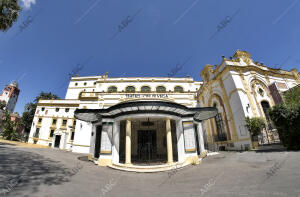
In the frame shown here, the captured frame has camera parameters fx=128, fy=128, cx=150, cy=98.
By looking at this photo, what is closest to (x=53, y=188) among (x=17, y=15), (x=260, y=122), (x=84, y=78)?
(x=17, y=15)

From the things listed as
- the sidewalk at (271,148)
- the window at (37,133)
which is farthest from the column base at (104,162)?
the window at (37,133)

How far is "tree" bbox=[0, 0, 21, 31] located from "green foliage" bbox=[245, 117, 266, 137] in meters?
23.4

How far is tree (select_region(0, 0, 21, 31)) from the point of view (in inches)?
406

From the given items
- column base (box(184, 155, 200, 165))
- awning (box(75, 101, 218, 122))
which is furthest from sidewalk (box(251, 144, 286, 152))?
column base (box(184, 155, 200, 165))

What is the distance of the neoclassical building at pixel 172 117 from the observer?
395 inches

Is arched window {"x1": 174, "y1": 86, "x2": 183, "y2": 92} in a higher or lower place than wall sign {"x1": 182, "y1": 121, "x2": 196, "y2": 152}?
higher

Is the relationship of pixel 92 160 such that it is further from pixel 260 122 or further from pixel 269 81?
pixel 269 81

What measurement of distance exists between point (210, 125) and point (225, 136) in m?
3.16

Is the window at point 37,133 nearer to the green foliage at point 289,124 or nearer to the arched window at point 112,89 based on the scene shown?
the arched window at point 112,89

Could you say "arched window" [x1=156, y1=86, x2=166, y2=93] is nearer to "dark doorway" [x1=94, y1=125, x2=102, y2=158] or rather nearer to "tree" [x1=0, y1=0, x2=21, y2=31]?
"dark doorway" [x1=94, y1=125, x2=102, y2=158]

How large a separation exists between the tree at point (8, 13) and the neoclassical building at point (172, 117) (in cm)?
928

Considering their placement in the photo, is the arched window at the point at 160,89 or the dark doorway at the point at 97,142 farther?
the arched window at the point at 160,89

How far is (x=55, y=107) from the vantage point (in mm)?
28547

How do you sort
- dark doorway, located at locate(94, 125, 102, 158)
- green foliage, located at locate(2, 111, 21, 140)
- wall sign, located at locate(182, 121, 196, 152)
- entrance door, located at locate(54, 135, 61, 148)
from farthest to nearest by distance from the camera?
1. green foliage, located at locate(2, 111, 21, 140)
2. entrance door, located at locate(54, 135, 61, 148)
3. dark doorway, located at locate(94, 125, 102, 158)
4. wall sign, located at locate(182, 121, 196, 152)
